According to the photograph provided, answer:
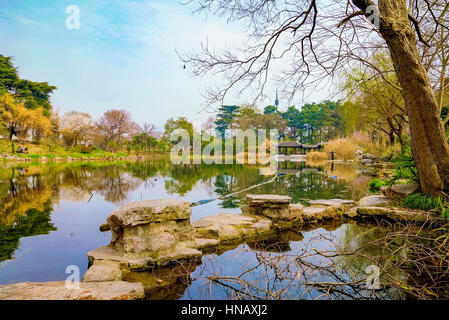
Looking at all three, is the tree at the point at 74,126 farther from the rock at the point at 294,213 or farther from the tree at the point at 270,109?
the rock at the point at 294,213

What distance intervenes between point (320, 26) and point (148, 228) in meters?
3.97

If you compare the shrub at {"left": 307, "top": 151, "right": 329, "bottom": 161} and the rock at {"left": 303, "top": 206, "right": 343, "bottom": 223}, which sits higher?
the shrub at {"left": 307, "top": 151, "right": 329, "bottom": 161}

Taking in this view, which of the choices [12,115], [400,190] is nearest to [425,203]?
[400,190]

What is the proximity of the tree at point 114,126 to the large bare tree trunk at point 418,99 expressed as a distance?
3614 cm

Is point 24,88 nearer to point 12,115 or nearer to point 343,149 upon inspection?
point 12,115

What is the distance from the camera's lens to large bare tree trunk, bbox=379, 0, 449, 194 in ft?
10.8

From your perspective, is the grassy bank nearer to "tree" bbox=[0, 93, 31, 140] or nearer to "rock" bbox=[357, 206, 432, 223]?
"tree" bbox=[0, 93, 31, 140]

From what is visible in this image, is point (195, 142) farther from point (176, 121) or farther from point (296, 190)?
point (296, 190)

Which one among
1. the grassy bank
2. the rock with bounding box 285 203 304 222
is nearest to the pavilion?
the grassy bank

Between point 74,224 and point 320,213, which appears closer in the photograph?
point 74,224

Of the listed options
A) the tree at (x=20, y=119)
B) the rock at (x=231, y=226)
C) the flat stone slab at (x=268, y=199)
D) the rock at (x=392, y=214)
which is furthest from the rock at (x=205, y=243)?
the tree at (x=20, y=119)

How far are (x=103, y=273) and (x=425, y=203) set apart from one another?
457 cm

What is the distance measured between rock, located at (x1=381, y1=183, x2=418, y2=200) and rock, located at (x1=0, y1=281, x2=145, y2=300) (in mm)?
4889

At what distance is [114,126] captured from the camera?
122ft
